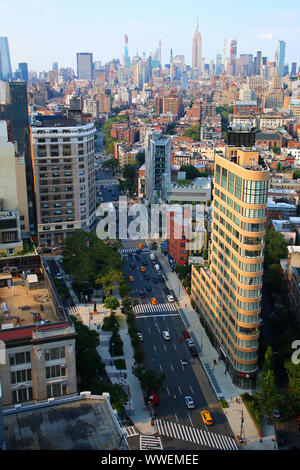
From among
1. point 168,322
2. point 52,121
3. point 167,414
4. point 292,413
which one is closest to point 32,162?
point 52,121

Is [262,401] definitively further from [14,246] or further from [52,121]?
[52,121]

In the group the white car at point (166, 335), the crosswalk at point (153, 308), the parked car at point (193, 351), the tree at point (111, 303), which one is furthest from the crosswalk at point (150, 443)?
the crosswalk at point (153, 308)

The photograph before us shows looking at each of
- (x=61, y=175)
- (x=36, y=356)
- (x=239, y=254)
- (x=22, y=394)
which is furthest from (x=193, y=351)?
(x=61, y=175)

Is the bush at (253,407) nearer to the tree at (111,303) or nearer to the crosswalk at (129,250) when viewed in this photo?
the tree at (111,303)

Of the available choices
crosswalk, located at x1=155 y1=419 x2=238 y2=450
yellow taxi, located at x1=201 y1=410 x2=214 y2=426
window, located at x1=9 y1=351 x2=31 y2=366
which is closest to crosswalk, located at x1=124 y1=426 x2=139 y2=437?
crosswalk, located at x1=155 y1=419 x2=238 y2=450

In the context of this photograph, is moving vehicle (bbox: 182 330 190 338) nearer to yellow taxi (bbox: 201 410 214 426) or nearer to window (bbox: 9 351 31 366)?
yellow taxi (bbox: 201 410 214 426)
